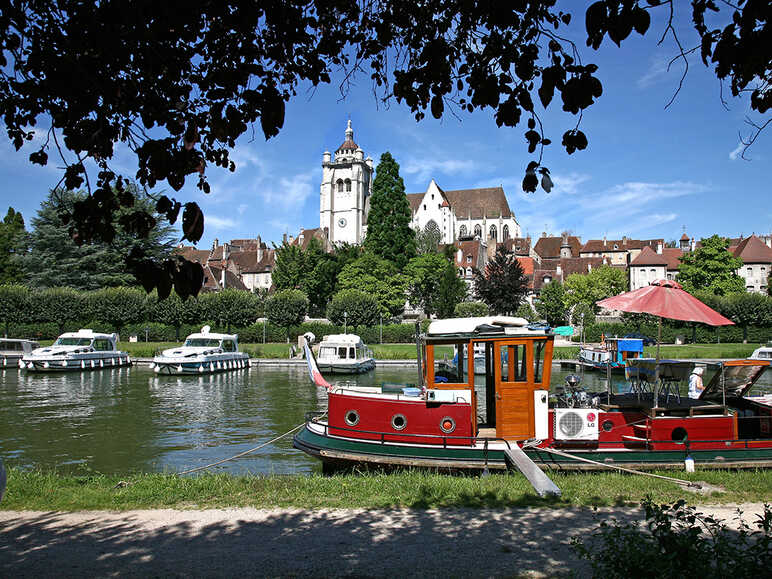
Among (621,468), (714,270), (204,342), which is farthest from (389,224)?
(621,468)

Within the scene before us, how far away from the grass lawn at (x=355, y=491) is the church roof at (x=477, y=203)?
12021 centimetres

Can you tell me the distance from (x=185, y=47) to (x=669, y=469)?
1151 centimetres

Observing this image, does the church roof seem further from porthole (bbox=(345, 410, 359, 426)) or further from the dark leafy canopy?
the dark leafy canopy

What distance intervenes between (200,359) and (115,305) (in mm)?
26082

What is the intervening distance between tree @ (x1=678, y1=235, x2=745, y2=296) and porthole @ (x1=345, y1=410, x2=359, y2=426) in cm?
6666

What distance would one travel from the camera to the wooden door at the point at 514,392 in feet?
39.7

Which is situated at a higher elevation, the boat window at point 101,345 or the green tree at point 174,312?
the green tree at point 174,312

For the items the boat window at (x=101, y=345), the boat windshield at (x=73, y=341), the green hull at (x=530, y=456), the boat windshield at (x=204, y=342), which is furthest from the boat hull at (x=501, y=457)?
the boat windshield at (x=73, y=341)

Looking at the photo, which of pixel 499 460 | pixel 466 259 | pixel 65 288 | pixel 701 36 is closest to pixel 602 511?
pixel 499 460

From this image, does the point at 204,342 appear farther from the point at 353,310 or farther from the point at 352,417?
the point at 352,417

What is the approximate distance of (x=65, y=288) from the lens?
60469mm

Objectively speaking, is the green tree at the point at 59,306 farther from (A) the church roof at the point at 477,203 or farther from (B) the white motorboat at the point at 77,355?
(A) the church roof at the point at 477,203

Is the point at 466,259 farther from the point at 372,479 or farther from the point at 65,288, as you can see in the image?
the point at 372,479

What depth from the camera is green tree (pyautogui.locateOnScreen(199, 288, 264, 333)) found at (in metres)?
61.0
